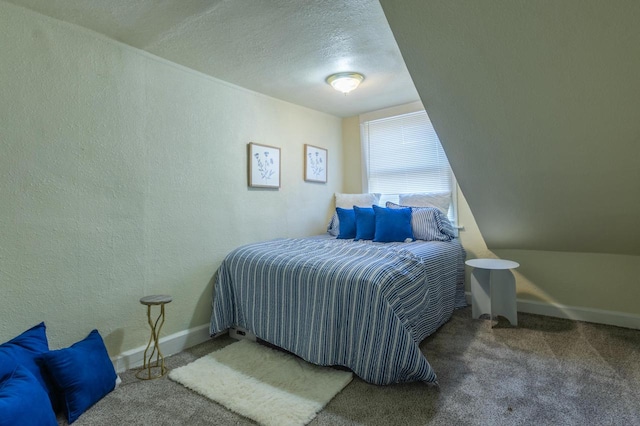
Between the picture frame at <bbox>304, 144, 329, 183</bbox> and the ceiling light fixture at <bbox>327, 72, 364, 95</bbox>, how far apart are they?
99 centimetres

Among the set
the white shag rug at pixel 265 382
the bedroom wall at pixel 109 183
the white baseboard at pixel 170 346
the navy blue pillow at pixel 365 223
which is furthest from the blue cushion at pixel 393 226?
the white baseboard at pixel 170 346

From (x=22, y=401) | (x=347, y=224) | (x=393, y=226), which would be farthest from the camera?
(x=347, y=224)

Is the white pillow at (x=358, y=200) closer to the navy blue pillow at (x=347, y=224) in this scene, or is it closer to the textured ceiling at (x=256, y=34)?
the navy blue pillow at (x=347, y=224)

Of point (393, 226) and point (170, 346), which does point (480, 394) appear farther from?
point (170, 346)

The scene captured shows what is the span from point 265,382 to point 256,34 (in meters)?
2.12

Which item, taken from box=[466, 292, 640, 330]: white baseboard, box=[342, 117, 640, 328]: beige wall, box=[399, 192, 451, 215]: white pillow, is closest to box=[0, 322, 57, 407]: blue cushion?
box=[399, 192, 451, 215]: white pillow

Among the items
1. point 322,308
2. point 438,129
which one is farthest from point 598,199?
point 322,308

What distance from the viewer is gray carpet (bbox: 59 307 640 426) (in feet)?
5.17

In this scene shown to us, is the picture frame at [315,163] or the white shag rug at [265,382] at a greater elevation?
the picture frame at [315,163]

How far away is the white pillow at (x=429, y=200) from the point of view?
11.1ft

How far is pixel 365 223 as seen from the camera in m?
3.25

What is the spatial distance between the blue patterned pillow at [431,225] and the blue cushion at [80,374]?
259cm

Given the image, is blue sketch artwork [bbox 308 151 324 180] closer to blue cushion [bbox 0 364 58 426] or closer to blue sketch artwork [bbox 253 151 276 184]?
blue sketch artwork [bbox 253 151 276 184]

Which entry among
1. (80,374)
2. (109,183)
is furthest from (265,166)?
(80,374)
